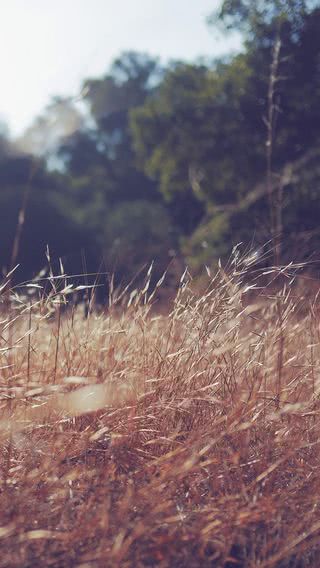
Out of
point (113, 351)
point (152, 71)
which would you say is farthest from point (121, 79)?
point (113, 351)

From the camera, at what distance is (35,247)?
678 inches

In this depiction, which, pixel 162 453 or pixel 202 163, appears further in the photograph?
pixel 202 163

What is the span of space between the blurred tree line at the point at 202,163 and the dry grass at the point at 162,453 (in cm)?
68

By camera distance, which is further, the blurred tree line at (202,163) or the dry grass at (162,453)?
the blurred tree line at (202,163)

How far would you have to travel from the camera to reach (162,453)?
2.02m

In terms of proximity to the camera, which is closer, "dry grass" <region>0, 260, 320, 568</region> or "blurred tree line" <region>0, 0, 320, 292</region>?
"dry grass" <region>0, 260, 320, 568</region>

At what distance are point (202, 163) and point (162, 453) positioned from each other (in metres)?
12.6

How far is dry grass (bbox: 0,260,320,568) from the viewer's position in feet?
5.12

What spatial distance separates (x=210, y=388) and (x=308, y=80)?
10895 millimetres

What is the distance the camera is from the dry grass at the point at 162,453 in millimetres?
1561

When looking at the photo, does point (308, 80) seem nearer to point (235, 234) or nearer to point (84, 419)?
point (235, 234)

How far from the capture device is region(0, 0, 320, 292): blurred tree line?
9.20 metres

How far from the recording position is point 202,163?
46.6ft

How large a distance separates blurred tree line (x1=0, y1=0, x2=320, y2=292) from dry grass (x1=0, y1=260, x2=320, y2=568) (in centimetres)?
68
